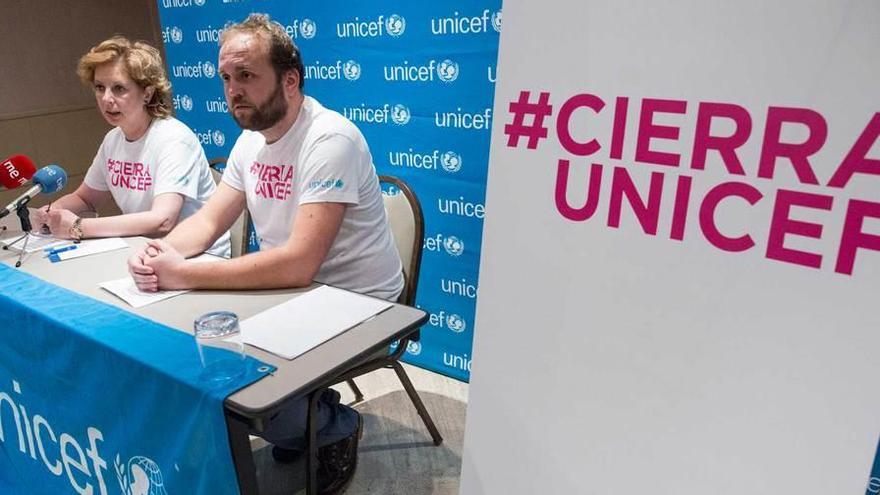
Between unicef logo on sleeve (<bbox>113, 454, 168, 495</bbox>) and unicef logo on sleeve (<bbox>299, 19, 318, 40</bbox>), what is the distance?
6.61 feet

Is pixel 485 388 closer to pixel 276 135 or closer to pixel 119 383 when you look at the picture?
pixel 119 383

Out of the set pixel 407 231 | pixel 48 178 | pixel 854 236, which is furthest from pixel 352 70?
pixel 854 236

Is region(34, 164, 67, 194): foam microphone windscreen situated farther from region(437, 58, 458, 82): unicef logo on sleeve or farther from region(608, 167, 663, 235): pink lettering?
region(608, 167, 663, 235): pink lettering

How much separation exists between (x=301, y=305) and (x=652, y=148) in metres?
0.95

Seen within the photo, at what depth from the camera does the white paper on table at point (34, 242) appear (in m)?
1.97

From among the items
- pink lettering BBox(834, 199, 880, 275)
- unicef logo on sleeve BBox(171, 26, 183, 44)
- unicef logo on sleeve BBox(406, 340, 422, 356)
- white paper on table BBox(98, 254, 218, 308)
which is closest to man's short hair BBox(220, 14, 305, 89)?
white paper on table BBox(98, 254, 218, 308)

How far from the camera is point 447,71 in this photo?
235 centimetres

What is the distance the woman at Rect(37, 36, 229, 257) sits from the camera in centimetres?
210

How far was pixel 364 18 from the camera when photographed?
2.54 meters

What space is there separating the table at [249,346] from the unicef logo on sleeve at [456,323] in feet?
3.70

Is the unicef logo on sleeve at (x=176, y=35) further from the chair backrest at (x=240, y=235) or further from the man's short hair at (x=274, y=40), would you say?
the man's short hair at (x=274, y=40)

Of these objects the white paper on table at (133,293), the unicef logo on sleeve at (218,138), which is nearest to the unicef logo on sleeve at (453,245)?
the white paper on table at (133,293)

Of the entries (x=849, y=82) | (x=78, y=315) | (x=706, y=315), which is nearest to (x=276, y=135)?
(x=78, y=315)

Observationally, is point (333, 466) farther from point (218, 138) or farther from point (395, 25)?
point (218, 138)
